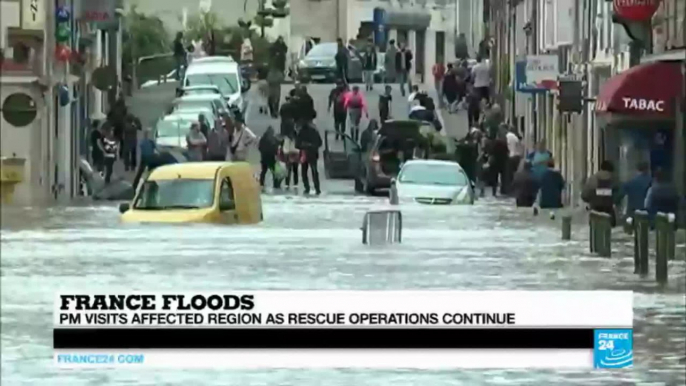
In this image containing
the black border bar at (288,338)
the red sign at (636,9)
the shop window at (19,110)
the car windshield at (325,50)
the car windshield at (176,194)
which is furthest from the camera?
the red sign at (636,9)

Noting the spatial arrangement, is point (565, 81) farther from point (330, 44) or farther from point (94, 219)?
point (94, 219)

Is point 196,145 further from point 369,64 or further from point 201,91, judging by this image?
point 369,64

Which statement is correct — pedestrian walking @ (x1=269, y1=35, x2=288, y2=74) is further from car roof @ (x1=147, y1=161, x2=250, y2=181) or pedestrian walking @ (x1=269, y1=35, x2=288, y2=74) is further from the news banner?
the news banner

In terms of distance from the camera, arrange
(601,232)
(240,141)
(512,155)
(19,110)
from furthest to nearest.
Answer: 1. (601,232)
2. (512,155)
3. (240,141)
4. (19,110)

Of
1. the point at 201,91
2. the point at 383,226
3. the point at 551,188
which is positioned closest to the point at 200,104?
the point at 201,91

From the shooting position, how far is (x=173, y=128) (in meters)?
8.35

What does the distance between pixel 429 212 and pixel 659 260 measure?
2.23 feet

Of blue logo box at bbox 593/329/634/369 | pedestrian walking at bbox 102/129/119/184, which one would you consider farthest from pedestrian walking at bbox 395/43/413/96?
blue logo box at bbox 593/329/634/369

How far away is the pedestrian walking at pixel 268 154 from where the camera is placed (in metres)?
8.41

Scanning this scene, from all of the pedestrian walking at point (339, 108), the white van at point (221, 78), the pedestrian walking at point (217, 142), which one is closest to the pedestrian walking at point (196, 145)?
the pedestrian walking at point (217, 142)

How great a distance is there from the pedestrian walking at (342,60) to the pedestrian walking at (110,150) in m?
0.65

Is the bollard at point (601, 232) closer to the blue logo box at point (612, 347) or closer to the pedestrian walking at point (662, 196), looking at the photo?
the pedestrian walking at point (662, 196)

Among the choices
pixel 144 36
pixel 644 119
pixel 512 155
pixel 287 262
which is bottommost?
pixel 287 262

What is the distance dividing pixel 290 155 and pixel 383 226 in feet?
1.13
